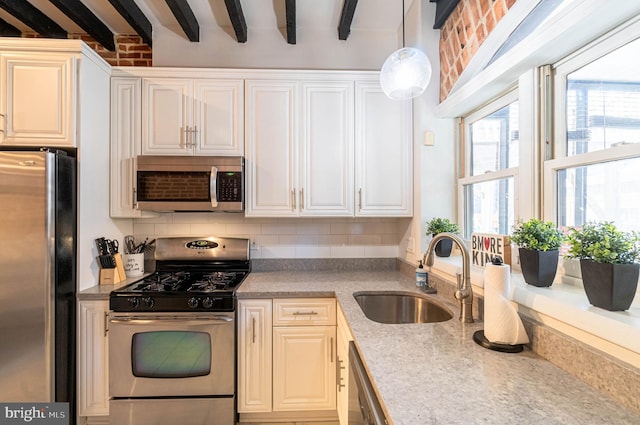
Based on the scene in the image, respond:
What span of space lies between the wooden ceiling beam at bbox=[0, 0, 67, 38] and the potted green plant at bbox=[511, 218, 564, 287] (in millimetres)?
3298

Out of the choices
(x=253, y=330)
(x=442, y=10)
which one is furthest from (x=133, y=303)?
(x=442, y=10)

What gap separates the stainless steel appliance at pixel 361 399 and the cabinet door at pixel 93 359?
1585 millimetres

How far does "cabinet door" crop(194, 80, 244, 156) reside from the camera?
7.26ft

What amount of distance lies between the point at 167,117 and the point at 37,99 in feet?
2.31

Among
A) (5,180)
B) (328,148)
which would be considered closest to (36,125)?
(5,180)

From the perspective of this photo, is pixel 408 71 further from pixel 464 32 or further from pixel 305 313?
pixel 305 313

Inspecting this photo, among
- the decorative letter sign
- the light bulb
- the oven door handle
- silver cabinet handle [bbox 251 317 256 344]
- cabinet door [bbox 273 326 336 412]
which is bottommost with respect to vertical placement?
cabinet door [bbox 273 326 336 412]

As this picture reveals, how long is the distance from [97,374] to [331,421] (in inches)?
59.0

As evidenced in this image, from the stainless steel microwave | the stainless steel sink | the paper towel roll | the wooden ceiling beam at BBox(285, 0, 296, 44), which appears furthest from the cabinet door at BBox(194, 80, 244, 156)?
the paper towel roll

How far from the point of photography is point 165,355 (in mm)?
1827

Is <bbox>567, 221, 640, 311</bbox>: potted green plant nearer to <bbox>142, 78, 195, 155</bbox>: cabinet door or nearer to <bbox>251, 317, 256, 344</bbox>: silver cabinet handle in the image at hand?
<bbox>251, 317, 256, 344</bbox>: silver cabinet handle

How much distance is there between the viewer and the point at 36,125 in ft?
6.09

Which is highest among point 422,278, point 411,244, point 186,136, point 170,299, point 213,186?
point 186,136

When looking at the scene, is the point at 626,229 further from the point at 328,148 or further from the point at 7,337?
the point at 7,337
